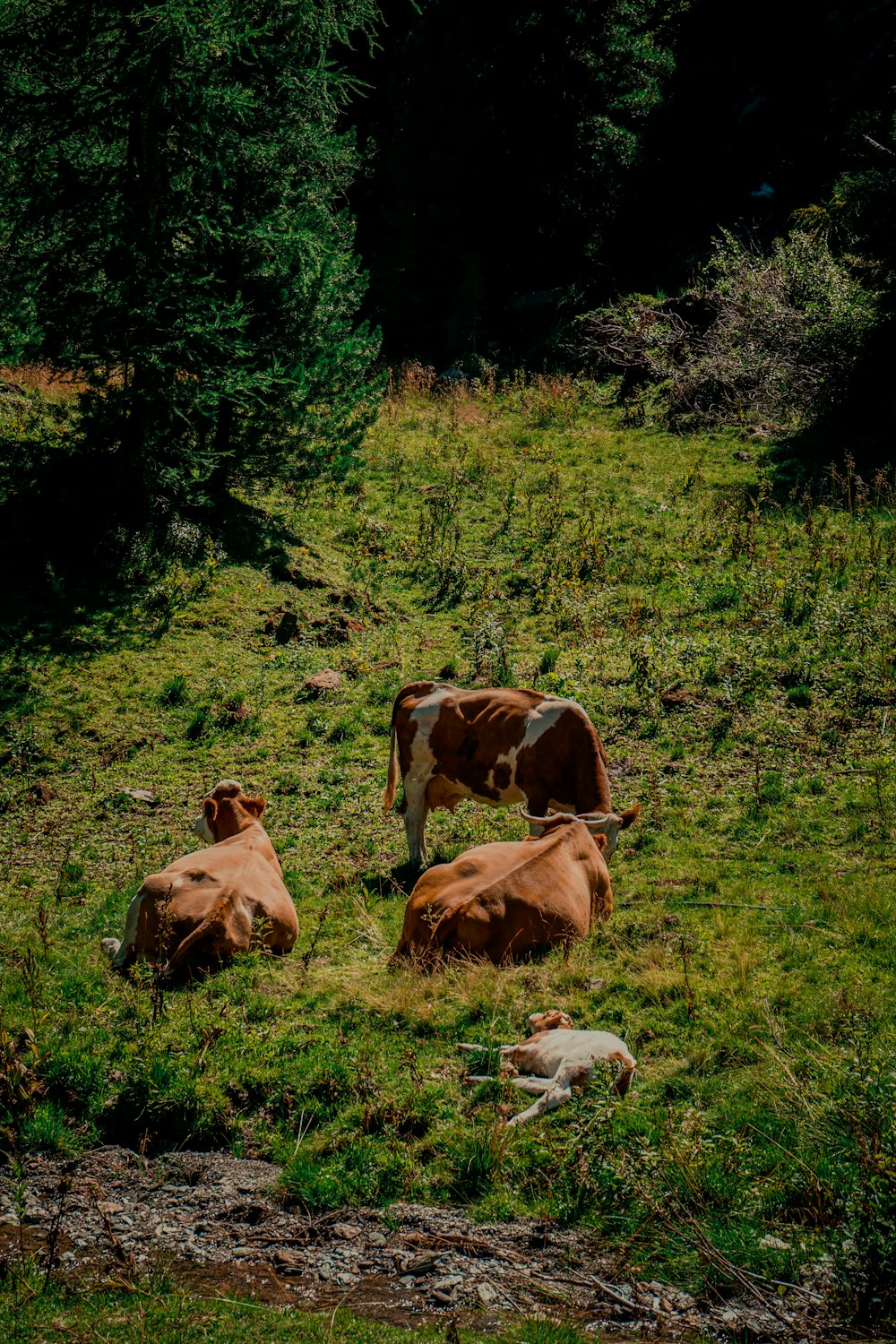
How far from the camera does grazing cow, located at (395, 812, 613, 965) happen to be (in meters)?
8.27

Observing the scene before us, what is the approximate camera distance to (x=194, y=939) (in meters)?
8.31

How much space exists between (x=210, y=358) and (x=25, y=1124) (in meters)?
13.2

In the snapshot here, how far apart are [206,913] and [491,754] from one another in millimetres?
3464

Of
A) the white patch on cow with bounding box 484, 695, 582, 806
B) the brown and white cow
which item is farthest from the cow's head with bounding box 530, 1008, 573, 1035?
the white patch on cow with bounding box 484, 695, 582, 806

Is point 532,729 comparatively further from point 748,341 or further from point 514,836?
point 748,341

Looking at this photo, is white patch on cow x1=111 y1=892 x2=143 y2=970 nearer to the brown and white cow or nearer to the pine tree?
the brown and white cow

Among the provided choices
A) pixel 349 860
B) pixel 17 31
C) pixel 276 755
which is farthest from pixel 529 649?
pixel 17 31

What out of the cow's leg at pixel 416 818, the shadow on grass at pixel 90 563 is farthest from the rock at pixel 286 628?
the cow's leg at pixel 416 818

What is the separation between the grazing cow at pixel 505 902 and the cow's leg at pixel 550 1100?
1805 mm

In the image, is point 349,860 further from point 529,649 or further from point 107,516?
point 107,516

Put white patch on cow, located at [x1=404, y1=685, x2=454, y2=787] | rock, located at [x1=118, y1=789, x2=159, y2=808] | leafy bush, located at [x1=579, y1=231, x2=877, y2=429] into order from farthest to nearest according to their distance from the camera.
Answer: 1. leafy bush, located at [x1=579, y1=231, x2=877, y2=429]
2. rock, located at [x1=118, y1=789, x2=159, y2=808]
3. white patch on cow, located at [x1=404, y1=685, x2=454, y2=787]

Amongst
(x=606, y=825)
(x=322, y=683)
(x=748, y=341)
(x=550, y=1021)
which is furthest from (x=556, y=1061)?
(x=748, y=341)

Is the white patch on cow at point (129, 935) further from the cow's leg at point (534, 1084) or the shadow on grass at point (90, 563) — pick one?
the shadow on grass at point (90, 563)

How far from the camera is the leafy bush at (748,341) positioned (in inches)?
893
